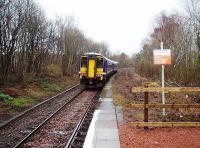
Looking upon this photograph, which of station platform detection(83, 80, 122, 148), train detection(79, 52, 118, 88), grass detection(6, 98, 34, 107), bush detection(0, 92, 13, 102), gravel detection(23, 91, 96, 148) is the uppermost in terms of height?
train detection(79, 52, 118, 88)

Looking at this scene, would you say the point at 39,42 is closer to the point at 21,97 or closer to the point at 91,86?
the point at 91,86

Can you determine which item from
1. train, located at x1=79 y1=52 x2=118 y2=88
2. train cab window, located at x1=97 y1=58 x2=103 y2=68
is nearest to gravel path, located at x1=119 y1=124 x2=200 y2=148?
train, located at x1=79 y1=52 x2=118 y2=88

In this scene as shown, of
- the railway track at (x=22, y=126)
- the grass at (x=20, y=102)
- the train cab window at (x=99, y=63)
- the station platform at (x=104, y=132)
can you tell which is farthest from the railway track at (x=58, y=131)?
the train cab window at (x=99, y=63)

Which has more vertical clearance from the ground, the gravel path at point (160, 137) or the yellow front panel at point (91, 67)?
the yellow front panel at point (91, 67)

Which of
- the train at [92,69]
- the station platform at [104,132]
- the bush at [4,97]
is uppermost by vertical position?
the train at [92,69]

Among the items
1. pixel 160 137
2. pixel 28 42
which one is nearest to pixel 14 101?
pixel 160 137

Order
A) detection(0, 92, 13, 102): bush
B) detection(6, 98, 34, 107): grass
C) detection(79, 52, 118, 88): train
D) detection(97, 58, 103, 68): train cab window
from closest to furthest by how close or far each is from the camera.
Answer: detection(6, 98, 34, 107): grass < detection(0, 92, 13, 102): bush < detection(79, 52, 118, 88): train < detection(97, 58, 103, 68): train cab window

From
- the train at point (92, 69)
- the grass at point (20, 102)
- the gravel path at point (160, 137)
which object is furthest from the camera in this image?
the train at point (92, 69)

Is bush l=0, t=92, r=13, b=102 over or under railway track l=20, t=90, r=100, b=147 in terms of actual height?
over

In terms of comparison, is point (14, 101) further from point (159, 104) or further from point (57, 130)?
point (159, 104)

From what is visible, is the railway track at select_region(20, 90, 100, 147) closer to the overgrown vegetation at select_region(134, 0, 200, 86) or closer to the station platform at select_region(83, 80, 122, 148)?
the station platform at select_region(83, 80, 122, 148)

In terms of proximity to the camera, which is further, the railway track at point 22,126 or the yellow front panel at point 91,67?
the yellow front panel at point 91,67

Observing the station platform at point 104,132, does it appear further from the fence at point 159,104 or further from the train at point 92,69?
the train at point 92,69

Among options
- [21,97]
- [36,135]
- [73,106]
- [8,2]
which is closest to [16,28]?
[8,2]
